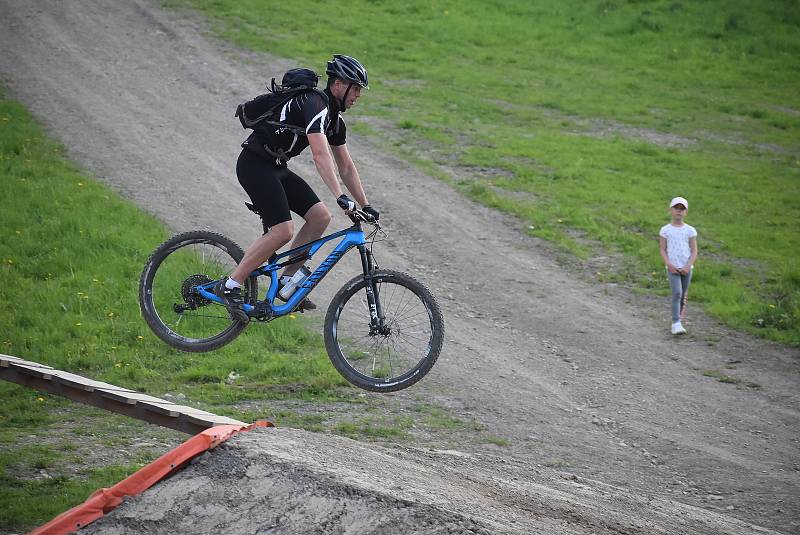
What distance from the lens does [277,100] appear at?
30.0 ft

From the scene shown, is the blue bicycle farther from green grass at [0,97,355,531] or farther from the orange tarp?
the orange tarp

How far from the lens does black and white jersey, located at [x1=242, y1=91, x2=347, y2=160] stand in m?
8.90

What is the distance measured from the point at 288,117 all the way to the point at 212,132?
13635 millimetres

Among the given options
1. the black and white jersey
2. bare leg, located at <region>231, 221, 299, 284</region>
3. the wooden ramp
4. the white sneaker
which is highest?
the black and white jersey

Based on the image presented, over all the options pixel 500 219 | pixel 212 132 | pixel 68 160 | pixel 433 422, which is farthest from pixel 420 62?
pixel 433 422

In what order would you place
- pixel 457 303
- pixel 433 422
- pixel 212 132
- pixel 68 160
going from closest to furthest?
pixel 433 422
pixel 457 303
pixel 68 160
pixel 212 132

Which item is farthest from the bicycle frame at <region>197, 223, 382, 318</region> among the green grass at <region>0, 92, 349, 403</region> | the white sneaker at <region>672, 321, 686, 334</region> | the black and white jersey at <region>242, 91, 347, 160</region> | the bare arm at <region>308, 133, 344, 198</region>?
the white sneaker at <region>672, 321, 686, 334</region>

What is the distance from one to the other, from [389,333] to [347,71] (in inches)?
104

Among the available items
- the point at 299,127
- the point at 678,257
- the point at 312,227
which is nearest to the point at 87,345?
the point at 312,227

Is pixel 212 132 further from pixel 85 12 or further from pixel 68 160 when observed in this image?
pixel 85 12

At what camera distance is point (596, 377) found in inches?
538

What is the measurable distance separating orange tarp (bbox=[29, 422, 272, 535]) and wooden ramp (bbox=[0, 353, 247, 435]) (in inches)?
18.8

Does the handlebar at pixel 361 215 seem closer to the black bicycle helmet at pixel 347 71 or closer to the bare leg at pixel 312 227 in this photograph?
the bare leg at pixel 312 227

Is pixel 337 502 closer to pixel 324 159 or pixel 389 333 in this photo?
pixel 389 333
